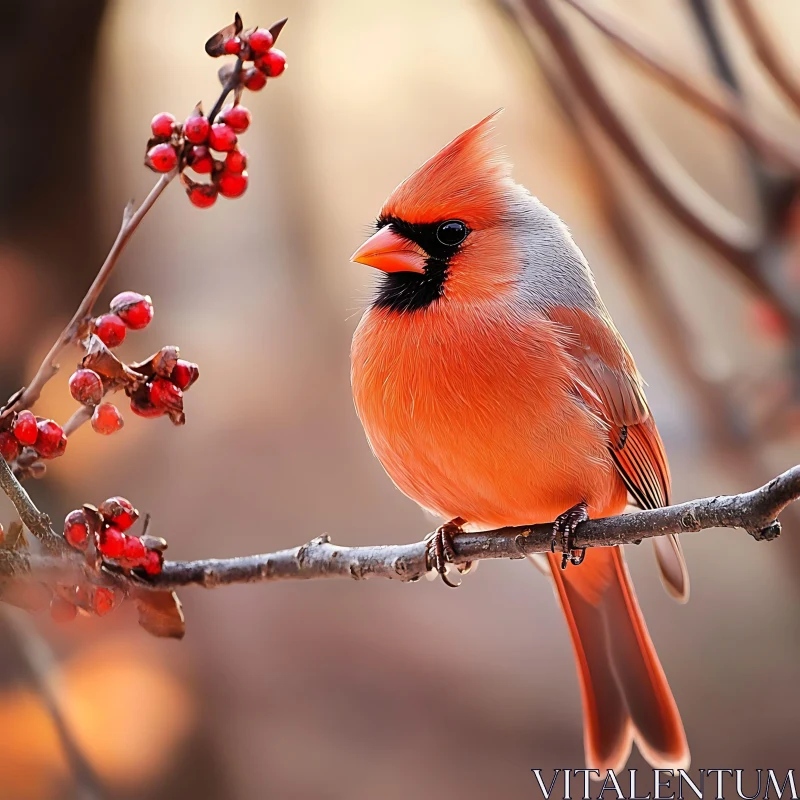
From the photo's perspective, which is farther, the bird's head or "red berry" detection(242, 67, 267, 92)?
the bird's head

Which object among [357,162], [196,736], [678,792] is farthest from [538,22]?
[196,736]

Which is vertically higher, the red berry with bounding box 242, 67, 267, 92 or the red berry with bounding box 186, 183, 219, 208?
the red berry with bounding box 242, 67, 267, 92

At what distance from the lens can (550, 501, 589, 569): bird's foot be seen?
2.82 ft

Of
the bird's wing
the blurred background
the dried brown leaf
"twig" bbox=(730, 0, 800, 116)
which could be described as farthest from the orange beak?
"twig" bbox=(730, 0, 800, 116)

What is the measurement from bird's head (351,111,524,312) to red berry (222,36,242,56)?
236 millimetres

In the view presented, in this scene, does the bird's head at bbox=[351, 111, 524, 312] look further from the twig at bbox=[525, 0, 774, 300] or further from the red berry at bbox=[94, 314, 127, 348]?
the twig at bbox=[525, 0, 774, 300]

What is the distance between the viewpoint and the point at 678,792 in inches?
49.8

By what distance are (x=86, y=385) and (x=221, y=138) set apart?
23 cm

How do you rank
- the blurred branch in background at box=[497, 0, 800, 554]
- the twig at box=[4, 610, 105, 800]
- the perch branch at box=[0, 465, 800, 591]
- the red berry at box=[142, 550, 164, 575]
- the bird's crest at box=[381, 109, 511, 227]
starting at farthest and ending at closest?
the blurred branch in background at box=[497, 0, 800, 554] → the twig at box=[4, 610, 105, 800] → the bird's crest at box=[381, 109, 511, 227] → the red berry at box=[142, 550, 164, 575] → the perch branch at box=[0, 465, 800, 591]

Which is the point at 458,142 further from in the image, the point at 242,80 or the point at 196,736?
the point at 196,736

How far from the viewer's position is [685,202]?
1.50 metres

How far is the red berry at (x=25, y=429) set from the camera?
68cm

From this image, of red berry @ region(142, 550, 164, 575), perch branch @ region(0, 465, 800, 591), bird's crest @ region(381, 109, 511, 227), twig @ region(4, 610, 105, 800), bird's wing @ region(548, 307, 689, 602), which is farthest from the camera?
twig @ region(4, 610, 105, 800)

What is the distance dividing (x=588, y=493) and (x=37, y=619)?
2.35ft
